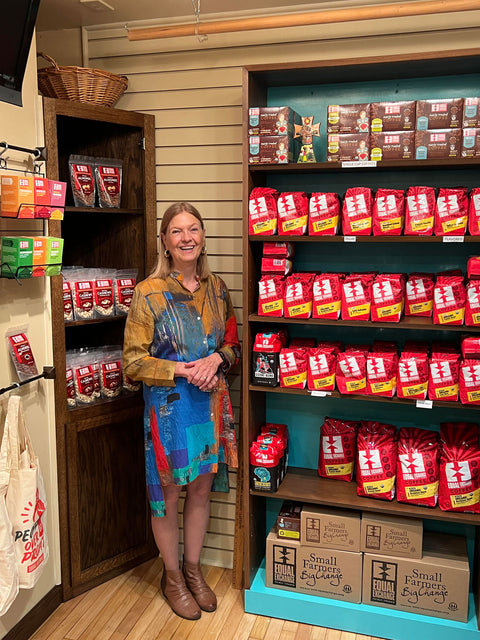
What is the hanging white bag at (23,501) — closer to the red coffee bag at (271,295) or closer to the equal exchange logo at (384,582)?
the red coffee bag at (271,295)

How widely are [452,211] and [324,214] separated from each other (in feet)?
1.76

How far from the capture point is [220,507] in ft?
11.3

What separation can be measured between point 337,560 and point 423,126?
198cm

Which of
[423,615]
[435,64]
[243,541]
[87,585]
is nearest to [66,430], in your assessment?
[87,585]

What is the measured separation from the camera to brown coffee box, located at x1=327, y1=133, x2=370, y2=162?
262 cm


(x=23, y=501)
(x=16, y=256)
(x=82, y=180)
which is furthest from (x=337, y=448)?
(x=82, y=180)

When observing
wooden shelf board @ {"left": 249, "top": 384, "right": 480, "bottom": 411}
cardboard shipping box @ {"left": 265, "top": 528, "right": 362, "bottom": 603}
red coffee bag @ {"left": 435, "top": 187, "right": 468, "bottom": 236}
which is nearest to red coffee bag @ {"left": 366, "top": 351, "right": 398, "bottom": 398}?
wooden shelf board @ {"left": 249, "top": 384, "right": 480, "bottom": 411}

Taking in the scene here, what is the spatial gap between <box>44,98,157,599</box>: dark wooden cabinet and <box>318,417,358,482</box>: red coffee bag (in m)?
1.00

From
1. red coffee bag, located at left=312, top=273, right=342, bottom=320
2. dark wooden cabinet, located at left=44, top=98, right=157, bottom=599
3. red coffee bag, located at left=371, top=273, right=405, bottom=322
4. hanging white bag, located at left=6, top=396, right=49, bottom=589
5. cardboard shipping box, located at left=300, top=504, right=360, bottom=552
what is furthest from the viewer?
dark wooden cabinet, located at left=44, top=98, right=157, bottom=599

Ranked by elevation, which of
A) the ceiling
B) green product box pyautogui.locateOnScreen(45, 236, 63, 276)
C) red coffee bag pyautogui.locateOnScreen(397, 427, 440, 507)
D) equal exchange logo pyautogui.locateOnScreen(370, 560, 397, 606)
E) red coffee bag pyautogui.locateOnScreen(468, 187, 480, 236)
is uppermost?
the ceiling

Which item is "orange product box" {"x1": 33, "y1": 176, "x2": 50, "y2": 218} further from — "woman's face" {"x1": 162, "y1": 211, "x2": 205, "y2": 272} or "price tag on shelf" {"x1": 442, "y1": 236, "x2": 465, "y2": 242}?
"price tag on shelf" {"x1": 442, "y1": 236, "x2": 465, "y2": 242}

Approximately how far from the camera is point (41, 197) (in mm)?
2467

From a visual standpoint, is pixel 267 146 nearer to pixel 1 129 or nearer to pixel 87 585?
pixel 1 129

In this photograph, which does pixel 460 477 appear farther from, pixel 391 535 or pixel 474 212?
pixel 474 212
